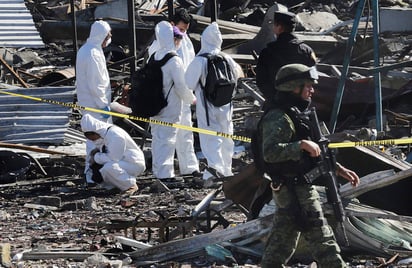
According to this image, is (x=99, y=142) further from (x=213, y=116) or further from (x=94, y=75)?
(x=213, y=116)

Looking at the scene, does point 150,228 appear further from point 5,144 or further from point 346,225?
point 5,144

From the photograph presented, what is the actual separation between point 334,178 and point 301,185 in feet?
0.82

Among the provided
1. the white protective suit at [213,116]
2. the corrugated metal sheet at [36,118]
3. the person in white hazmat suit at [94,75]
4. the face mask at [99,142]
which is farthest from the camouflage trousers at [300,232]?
the corrugated metal sheet at [36,118]

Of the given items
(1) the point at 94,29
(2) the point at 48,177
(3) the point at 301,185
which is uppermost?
(1) the point at 94,29

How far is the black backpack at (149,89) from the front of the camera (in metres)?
12.5

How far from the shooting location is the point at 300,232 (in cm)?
706

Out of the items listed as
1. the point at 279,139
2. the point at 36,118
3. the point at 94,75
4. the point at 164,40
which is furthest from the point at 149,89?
the point at 279,139

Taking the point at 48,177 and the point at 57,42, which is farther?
the point at 57,42

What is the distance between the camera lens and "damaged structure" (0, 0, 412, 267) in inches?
326

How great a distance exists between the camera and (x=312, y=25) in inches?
953

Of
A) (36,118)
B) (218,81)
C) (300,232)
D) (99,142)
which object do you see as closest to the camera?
(300,232)

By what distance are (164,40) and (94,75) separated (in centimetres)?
93

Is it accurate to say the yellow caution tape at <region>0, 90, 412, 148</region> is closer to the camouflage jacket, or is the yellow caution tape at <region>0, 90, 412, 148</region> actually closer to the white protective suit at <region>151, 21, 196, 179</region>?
the white protective suit at <region>151, 21, 196, 179</region>

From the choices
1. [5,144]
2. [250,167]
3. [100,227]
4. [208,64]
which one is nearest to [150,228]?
[100,227]
